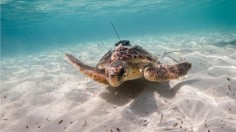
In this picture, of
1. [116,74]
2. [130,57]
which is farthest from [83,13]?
[116,74]

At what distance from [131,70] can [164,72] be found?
2.59ft

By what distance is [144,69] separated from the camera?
4.89 meters

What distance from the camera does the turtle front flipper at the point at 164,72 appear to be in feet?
15.1

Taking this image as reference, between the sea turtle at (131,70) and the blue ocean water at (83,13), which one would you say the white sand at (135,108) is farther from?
the blue ocean water at (83,13)

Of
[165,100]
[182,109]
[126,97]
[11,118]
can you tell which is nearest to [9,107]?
[11,118]

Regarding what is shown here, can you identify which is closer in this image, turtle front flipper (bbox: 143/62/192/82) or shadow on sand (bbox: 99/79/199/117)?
shadow on sand (bbox: 99/79/199/117)

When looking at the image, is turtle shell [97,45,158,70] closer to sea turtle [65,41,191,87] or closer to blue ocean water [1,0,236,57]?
sea turtle [65,41,191,87]

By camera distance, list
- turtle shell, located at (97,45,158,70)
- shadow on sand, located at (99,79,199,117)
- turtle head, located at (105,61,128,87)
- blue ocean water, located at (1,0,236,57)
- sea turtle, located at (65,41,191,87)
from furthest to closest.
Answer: blue ocean water, located at (1,0,236,57), turtle shell, located at (97,45,158,70), shadow on sand, located at (99,79,199,117), sea turtle, located at (65,41,191,87), turtle head, located at (105,61,128,87)

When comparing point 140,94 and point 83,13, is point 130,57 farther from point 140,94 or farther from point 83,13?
point 83,13

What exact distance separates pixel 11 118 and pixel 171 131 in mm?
3898

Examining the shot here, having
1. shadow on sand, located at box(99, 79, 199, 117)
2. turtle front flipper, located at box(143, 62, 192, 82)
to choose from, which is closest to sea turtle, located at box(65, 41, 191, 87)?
turtle front flipper, located at box(143, 62, 192, 82)

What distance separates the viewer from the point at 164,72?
4.72m

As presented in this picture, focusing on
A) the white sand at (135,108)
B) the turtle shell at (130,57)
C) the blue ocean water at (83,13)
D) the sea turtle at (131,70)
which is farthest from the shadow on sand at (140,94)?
the blue ocean water at (83,13)

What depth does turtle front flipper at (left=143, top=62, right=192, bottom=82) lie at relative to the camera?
459 cm
